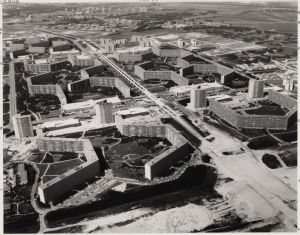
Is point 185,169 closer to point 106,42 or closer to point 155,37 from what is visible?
point 106,42

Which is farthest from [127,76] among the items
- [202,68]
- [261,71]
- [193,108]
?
[261,71]

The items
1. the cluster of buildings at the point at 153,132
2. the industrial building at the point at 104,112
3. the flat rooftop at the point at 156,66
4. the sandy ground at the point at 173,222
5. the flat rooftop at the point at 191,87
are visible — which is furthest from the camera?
the flat rooftop at the point at 156,66

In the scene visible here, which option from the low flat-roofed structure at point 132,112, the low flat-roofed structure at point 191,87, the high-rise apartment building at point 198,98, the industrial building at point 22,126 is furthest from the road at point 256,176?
the industrial building at point 22,126

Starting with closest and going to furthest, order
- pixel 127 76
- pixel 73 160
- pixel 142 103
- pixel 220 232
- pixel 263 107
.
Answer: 1. pixel 220 232
2. pixel 73 160
3. pixel 263 107
4. pixel 142 103
5. pixel 127 76

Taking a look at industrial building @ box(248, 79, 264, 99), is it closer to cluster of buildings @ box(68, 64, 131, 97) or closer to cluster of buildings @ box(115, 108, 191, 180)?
cluster of buildings @ box(115, 108, 191, 180)

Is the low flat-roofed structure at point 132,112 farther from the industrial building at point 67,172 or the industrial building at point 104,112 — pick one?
the industrial building at point 67,172

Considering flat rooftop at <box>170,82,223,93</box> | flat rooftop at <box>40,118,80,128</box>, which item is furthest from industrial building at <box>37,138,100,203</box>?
flat rooftop at <box>170,82,223,93</box>

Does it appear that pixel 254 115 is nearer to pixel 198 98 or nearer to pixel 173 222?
pixel 198 98
